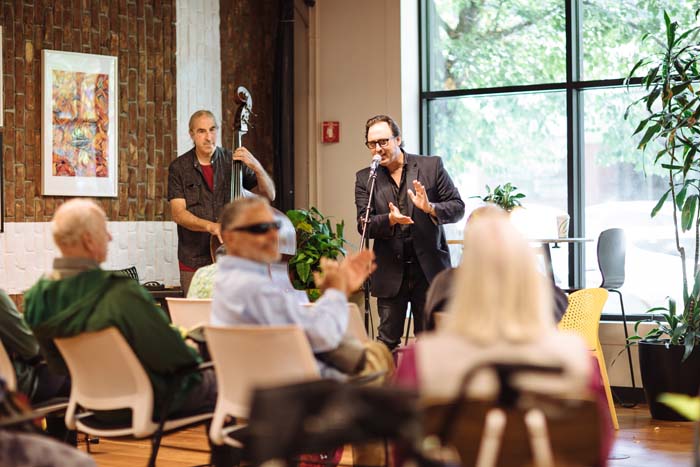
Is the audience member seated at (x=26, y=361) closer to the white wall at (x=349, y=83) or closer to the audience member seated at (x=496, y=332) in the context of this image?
the audience member seated at (x=496, y=332)

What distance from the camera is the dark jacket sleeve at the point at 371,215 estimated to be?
5422mm

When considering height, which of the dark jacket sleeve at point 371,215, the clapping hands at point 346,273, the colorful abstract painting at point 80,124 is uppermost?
the colorful abstract painting at point 80,124

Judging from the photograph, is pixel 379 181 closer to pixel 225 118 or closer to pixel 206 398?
pixel 206 398

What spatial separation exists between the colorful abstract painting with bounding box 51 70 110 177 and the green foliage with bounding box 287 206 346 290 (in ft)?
4.73

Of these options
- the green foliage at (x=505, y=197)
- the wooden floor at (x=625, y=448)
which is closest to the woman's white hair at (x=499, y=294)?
the wooden floor at (x=625, y=448)

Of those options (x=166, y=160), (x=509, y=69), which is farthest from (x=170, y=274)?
(x=509, y=69)

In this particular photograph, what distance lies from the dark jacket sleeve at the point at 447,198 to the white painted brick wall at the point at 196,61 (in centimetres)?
252

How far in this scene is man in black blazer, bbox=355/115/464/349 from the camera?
17.9ft

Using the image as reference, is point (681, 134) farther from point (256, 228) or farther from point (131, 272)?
point (256, 228)

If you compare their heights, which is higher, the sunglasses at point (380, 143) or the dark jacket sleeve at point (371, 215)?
the sunglasses at point (380, 143)

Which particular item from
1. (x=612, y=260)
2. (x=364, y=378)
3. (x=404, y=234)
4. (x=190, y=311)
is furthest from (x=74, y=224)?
(x=612, y=260)

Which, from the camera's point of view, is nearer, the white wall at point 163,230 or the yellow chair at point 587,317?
the yellow chair at point 587,317

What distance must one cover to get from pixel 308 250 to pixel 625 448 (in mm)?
2921

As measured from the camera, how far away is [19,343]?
13.7 feet
